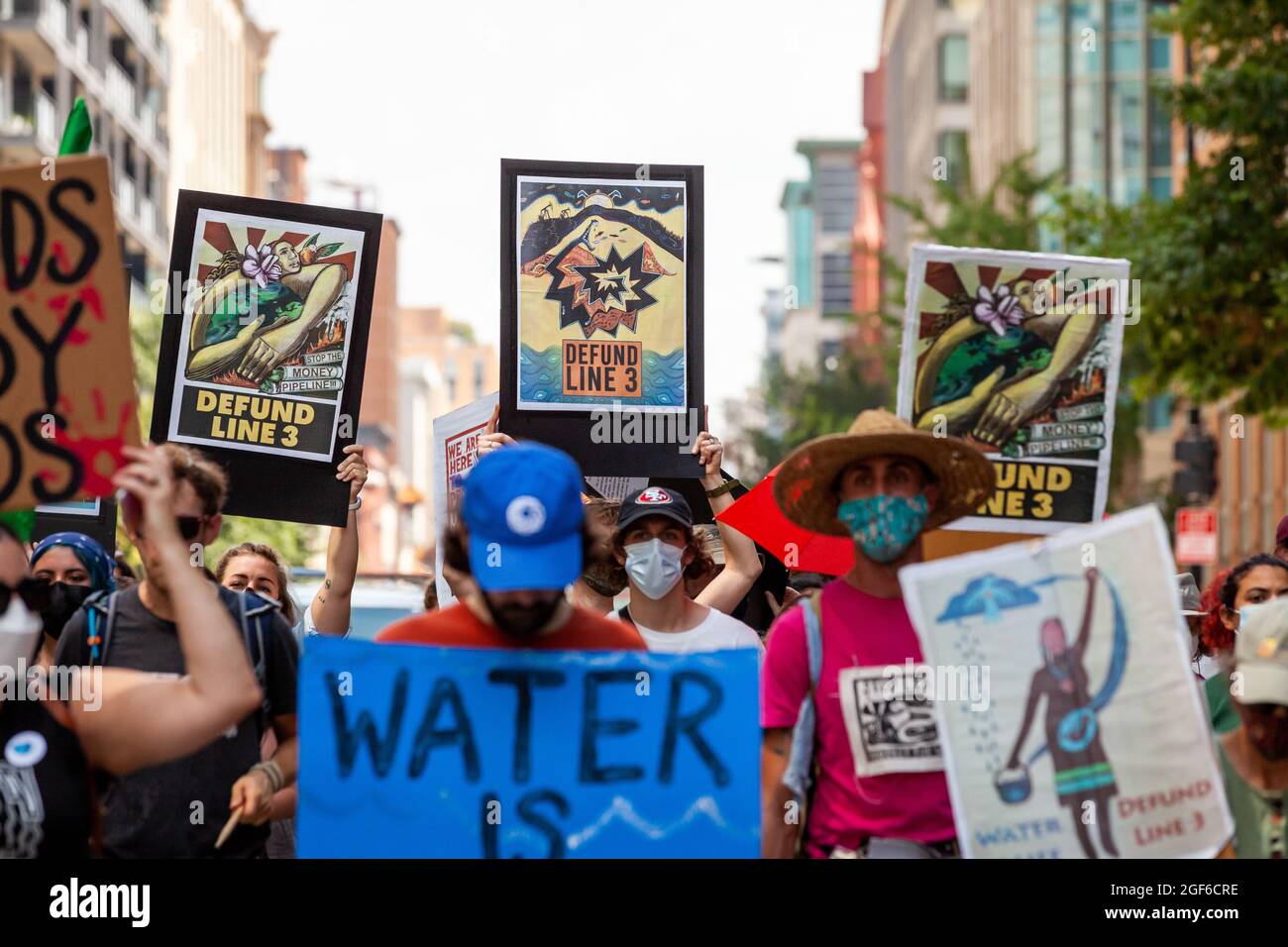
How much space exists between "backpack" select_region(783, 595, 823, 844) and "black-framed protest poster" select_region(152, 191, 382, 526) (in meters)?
2.38

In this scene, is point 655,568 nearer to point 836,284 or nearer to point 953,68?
point 953,68

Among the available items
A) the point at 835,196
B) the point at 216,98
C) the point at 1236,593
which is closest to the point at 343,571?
the point at 1236,593

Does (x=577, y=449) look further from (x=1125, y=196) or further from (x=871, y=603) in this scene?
(x=1125, y=196)

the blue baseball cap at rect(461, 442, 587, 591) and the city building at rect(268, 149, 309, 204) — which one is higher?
the city building at rect(268, 149, 309, 204)

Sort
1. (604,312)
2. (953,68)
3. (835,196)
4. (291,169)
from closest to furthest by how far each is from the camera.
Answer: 1. (604,312)
2. (953,68)
3. (291,169)
4. (835,196)

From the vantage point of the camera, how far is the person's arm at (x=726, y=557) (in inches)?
287

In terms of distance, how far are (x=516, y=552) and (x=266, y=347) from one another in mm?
2783

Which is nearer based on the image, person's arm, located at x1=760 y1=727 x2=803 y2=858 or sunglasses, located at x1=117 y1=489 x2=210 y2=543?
sunglasses, located at x1=117 y1=489 x2=210 y2=543

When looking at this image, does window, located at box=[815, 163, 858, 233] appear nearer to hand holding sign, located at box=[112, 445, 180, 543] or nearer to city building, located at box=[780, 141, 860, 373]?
city building, located at box=[780, 141, 860, 373]

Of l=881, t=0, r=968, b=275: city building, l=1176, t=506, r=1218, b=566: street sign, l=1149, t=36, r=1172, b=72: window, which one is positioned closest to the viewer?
l=1176, t=506, r=1218, b=566: street sign

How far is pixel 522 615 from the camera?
14.3 feet

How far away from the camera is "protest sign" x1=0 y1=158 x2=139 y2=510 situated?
4.48 meters

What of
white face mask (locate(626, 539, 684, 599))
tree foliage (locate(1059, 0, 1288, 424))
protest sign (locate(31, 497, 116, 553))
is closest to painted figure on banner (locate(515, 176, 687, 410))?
white face mask (locate(626, 539, 684, 599))

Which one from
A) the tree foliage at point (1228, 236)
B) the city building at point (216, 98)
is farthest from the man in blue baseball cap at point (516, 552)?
the city building at point (216, 98)
